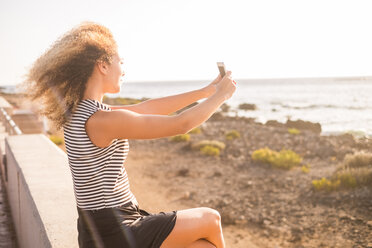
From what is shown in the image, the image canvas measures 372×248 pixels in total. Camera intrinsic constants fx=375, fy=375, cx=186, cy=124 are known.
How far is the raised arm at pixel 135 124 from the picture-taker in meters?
1.68

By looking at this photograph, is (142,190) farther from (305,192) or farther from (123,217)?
(123,217)

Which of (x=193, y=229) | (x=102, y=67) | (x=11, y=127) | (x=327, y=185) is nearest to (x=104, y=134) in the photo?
(x=102, y=67)

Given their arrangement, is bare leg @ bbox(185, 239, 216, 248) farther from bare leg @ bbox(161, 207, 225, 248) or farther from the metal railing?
the metal railing

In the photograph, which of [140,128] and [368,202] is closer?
[140,128]

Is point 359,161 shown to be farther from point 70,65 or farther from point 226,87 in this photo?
point 70,65

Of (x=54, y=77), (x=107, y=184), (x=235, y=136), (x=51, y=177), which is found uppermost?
(x=54, y=77)

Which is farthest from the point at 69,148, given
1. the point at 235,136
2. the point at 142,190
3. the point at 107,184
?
the point at 235,136

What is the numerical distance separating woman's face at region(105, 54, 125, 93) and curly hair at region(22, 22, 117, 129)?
0.04 meters

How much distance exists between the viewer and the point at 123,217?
5.75ft

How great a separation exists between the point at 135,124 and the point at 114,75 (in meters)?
0.40

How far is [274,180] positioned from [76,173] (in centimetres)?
805

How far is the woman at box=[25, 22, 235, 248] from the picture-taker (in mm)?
1722

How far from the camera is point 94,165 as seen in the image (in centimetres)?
175

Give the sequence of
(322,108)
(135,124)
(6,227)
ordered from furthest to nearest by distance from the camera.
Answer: (322,108), (6,227), (135,124)
